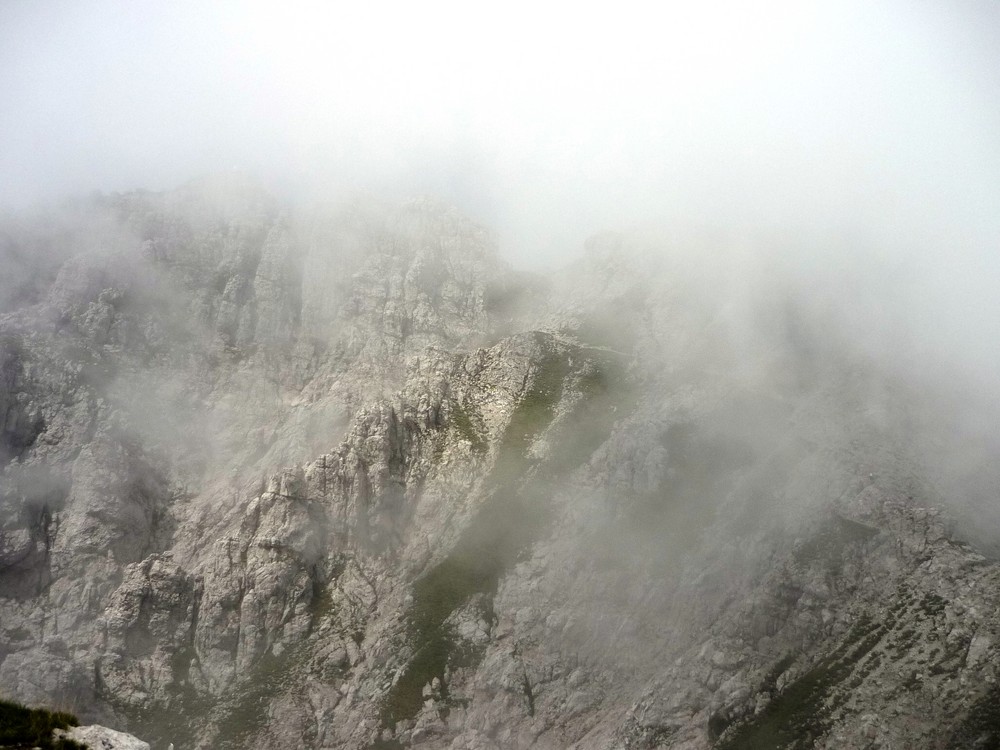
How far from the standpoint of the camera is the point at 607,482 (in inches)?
4363

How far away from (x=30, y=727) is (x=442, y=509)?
99.3m

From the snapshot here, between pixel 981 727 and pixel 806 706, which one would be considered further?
pixel 806 706

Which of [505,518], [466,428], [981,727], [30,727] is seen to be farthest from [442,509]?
[30,727]

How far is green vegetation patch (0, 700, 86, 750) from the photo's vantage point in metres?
20.5

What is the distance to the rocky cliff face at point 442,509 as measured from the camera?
75000 mm

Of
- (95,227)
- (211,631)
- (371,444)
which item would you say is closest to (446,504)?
(371,444)

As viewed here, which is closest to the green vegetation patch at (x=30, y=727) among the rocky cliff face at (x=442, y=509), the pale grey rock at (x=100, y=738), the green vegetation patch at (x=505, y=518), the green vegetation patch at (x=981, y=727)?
the pale grey rock at (x=100, y=738)

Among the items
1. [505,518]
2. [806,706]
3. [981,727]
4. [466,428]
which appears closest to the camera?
[981,727]

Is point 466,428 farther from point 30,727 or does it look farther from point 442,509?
point 30,727

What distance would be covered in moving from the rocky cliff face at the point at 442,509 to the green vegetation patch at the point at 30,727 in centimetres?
5072

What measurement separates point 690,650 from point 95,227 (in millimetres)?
171097

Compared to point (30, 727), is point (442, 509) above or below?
below

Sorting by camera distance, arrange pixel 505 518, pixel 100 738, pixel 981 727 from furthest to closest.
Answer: pixel 505 518
pixel 981 727
pixel 100 738

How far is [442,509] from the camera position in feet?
392
